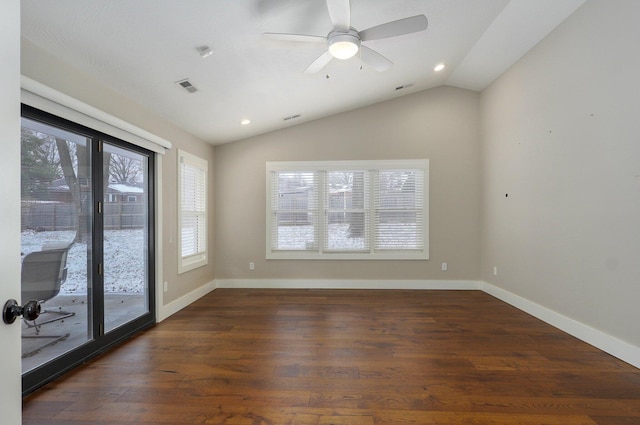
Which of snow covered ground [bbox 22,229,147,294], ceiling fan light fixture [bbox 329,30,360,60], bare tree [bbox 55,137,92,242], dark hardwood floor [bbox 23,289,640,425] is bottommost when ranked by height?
dark hardwood floor [bbox 23,289,640,425]

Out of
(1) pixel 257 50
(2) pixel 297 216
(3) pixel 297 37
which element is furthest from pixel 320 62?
(2) pixel 297 216

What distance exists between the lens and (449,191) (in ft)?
16.7

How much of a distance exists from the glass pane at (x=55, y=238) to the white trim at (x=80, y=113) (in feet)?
0.53

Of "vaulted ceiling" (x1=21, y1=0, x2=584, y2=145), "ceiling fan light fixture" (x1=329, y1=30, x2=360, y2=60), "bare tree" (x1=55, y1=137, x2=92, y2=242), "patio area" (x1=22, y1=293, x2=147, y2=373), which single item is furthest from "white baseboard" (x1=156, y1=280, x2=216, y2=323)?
"ceiling fan light fixture" (x1=329, y1=30, x2=360, y2=60)

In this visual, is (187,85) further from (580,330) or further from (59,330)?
(580,330)

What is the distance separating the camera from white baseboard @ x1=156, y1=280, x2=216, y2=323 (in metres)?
3.69

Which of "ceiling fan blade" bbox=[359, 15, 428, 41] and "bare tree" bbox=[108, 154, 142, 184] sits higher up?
"ceiling fan blade" bbox=[359, 15, 428, 41]

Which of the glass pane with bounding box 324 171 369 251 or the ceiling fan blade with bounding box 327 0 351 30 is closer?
the ceiling fan blade with bounding box 327 0 351 30

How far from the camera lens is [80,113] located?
2.49 m

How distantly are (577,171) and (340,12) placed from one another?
2891 mm

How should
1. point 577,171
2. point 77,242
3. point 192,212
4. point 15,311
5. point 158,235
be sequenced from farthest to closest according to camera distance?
point 192,212, point 158,235, point 577,171, point 77,242, point 15,311

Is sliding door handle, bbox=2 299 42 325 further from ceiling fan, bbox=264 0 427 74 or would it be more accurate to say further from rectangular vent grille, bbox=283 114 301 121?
rectangular vent grille, bbox=283 114 301 121

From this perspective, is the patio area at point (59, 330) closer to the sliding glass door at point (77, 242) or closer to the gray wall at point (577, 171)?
the sliding glass door at point (77, 242)

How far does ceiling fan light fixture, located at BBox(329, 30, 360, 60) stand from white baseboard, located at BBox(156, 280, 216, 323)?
135 inches
